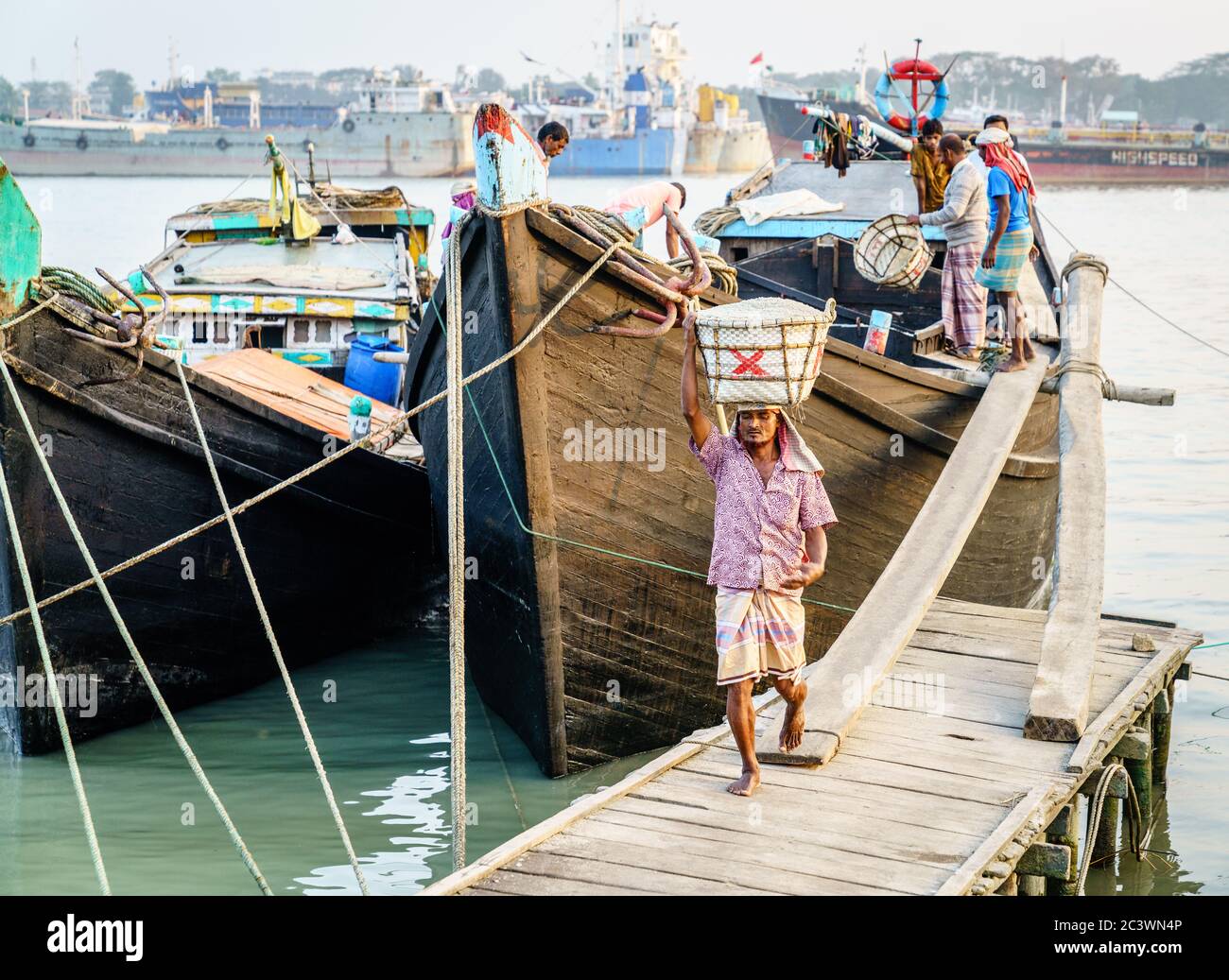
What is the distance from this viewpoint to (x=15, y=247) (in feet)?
23.1

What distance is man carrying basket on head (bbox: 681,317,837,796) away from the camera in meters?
5.08

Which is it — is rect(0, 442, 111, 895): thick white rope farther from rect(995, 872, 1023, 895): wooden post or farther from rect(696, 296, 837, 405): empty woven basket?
rect(995, 872, 1023, 895): wooden post

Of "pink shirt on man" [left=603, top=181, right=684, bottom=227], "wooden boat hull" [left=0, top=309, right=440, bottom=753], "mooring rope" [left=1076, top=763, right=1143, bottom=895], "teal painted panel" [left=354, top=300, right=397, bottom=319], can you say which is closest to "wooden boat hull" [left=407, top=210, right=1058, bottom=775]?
"pink shirt on man" [left=603, top=181, right=684, bottom=227]

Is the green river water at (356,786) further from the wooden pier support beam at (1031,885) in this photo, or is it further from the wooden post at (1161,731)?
the wooden pier support beam at (1031,885)

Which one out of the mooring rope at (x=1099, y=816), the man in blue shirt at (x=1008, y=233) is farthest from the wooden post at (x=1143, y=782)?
the man in blue shirt at (x=1008, y=233)

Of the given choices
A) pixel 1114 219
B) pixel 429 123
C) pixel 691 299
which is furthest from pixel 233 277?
pixel 429 123

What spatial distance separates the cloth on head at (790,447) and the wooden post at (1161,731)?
3315 mm

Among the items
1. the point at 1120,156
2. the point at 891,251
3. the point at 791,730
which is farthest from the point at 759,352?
the point at 1120,156

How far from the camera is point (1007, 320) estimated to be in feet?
28.4

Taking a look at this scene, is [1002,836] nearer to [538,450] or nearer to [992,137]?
[538,450]

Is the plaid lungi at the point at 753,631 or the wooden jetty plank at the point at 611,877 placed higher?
the plaid lungi at the point at 753,631

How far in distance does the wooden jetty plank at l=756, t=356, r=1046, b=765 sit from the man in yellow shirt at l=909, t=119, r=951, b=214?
237 centimetres

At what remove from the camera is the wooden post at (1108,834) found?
23.1 feet

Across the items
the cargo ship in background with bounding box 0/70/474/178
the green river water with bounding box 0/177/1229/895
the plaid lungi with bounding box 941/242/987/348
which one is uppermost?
the cargo ship in background with bounding box 0/70/474/178
